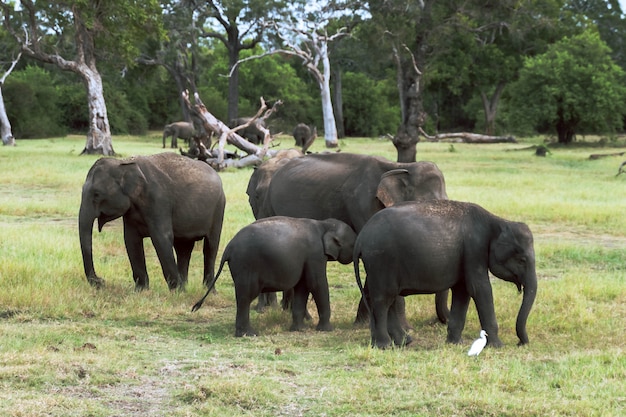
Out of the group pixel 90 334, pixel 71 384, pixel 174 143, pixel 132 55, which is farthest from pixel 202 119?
pixel 71 384

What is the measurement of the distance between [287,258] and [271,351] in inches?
41.4

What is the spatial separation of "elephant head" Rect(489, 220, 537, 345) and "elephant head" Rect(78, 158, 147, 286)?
4.14 m

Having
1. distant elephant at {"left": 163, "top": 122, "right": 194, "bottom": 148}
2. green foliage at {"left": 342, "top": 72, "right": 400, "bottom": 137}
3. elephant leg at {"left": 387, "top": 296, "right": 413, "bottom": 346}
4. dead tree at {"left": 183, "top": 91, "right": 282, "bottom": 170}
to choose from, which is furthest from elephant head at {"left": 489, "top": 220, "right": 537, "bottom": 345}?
green foliage at {"left": 342, "top": 72, "right": 400, "bottom": 137}

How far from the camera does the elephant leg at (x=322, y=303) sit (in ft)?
28.7

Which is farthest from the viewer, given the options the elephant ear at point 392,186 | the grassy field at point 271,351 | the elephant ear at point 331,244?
the elephant ear at point 392,186

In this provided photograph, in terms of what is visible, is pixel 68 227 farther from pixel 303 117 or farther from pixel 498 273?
pixel 303 117

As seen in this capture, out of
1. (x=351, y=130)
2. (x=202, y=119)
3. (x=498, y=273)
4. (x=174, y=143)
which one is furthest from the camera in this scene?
(x=351, y=130)

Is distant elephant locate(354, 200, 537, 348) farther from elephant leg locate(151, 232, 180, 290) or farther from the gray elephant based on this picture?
the gray elephant

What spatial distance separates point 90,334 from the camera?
8258 mm

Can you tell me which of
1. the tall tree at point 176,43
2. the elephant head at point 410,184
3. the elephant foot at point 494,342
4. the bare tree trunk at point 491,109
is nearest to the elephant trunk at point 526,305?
the elephant foot at point 494,342

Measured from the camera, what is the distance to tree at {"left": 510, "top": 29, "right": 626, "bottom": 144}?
40688 mm

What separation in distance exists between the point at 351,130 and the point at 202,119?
3651 centimetres

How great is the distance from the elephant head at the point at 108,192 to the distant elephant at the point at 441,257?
3225 millimetres

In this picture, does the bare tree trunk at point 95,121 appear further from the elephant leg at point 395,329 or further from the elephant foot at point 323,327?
the elephant leg at point 395,329
